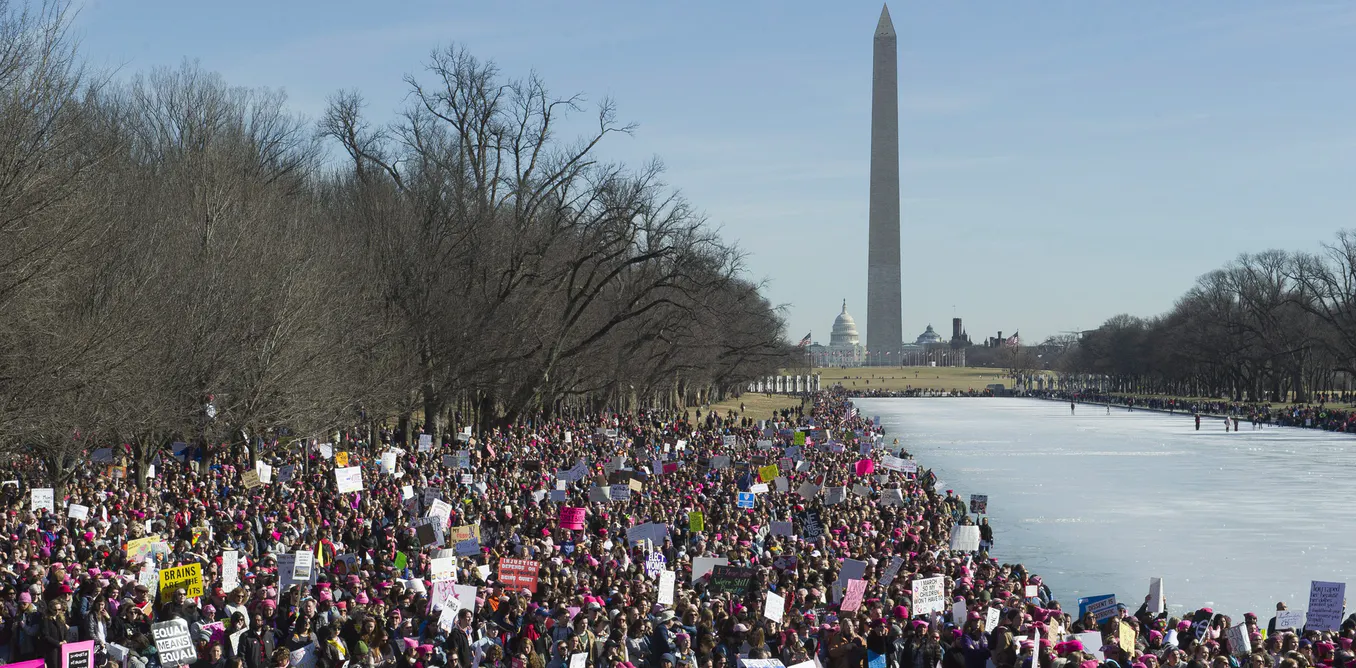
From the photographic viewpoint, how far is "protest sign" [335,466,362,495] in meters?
22.2

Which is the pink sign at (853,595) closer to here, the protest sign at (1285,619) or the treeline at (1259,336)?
the protest sign at (1285,619)

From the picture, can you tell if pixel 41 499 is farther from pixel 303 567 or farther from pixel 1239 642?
pixel 1239 642

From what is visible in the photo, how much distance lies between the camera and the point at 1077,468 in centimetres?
4569

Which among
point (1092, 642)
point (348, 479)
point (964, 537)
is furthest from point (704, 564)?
point (348, 479)

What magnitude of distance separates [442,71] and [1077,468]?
2152 cm

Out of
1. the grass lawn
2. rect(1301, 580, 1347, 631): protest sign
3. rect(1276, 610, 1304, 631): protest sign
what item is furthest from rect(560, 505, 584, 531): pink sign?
the grass lawn

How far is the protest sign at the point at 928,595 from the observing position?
1474 centimetres

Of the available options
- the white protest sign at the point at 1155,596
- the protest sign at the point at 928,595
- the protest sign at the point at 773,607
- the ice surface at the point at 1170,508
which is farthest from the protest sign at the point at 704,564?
the ice surface at the point at 1170,508

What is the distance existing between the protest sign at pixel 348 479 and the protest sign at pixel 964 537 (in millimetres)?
8687

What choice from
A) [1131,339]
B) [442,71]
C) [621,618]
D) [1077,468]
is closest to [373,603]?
[621,618]

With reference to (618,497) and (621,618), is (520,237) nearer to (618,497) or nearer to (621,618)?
(618,497)

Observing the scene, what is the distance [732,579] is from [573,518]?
488 centimetres

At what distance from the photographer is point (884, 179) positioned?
12681 centimetres

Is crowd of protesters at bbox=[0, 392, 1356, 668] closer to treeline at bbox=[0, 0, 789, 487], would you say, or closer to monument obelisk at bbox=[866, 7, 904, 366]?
treeline at bbox=[0, 0, 789, 487]
